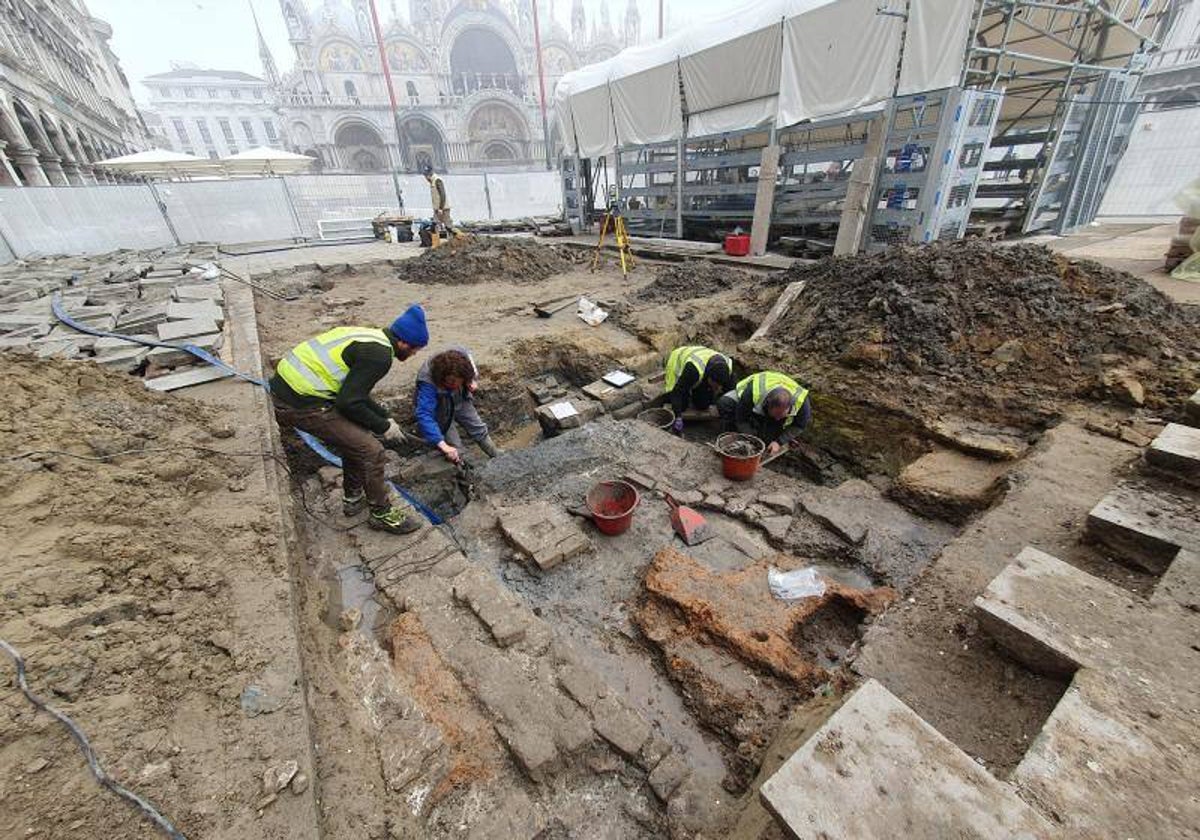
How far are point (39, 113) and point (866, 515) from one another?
2932cm

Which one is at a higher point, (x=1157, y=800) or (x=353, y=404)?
(x=353, y=404)

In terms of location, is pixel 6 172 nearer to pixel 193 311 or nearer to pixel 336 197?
pixel 336 197

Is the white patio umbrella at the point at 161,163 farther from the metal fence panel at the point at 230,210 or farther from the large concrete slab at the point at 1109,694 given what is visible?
the large concrete slab at the point at 1109,694

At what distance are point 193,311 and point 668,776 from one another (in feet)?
23.3

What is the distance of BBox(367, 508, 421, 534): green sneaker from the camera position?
10.8ft

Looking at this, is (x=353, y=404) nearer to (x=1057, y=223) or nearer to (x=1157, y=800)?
(x=1157, y=800)

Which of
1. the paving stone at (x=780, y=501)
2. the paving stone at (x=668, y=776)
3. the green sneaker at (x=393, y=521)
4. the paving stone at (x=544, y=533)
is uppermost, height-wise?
the green sneaker at (x=393, y=521)

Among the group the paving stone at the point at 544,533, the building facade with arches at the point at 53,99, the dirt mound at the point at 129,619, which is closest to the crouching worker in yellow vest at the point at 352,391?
the dirt mound at the point at 129,619

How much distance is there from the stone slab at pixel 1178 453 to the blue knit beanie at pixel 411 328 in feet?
14.2

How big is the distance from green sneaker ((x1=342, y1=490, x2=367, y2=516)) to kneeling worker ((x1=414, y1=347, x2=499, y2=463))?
619 mm

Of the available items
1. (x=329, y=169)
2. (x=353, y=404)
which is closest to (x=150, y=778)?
(x=353, y=404)

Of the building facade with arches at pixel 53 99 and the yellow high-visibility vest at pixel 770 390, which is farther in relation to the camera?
the building facade with arches at pixel 53 99

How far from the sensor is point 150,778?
1.43 meters

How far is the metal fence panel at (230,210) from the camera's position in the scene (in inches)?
531
